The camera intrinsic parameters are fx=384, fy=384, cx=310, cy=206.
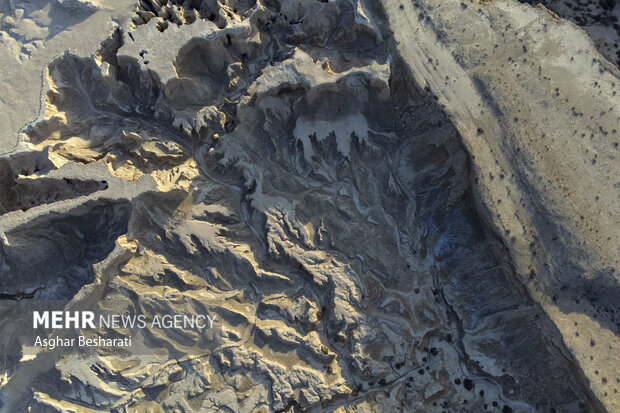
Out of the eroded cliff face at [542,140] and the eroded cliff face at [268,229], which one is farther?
the eroded cliff face at [268,229]

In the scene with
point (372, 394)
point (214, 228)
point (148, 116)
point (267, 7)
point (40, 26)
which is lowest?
point (372, 394)

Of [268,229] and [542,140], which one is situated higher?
[542,140]

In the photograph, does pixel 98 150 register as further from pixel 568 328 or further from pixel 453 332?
pixel 568 328

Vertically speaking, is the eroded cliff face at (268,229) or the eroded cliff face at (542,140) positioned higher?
the eroded cliff face at (542,140)

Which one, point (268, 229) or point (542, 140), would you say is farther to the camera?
point (268, 229)

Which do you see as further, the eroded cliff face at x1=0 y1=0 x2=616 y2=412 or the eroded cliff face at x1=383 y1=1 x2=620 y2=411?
the eroded cliff face at x1=0 y1=0 x2=616 y2=412

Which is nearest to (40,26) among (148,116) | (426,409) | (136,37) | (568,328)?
(136,37)

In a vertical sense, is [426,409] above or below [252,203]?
below

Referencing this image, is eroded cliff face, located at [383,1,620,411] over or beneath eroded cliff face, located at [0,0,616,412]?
over
